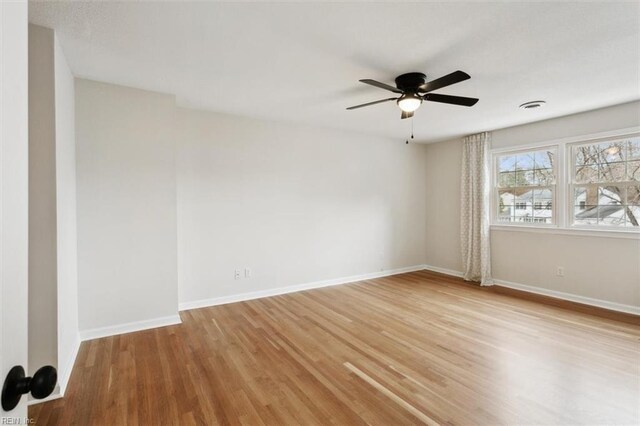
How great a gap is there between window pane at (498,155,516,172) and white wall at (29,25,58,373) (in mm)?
5912

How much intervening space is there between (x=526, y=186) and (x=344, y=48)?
4.07 metres

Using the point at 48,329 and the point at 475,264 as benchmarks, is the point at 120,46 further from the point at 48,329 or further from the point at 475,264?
the point at 475,264

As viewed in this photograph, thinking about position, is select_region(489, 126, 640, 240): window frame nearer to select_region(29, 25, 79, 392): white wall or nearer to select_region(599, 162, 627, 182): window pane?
select_region(599, 162, 627, 182): window pane

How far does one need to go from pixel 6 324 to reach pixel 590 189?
566 cm

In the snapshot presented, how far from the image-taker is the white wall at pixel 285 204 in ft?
13.0

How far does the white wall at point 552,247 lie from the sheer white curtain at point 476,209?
20cm

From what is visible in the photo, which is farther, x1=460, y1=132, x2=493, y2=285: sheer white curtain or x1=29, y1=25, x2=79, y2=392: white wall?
x1=460, y1=132, x2=493, y2=285: sheer white curtain

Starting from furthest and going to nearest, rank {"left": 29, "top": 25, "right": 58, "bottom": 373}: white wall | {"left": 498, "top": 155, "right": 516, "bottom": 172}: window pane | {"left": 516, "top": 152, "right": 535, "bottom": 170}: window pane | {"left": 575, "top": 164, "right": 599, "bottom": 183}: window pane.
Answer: {"left": 498, "top": 155, "right": 516, "bottom": 172}: window pane, {"left": 516, "top": 152, "right": 535, "bottom": 170}: window pane, {"left": 575, "top": 164, "right": 599, "bottom": 183}: window pane, {"left": 29, "top": 25, "right": 58, "bottom": 373}: white wall

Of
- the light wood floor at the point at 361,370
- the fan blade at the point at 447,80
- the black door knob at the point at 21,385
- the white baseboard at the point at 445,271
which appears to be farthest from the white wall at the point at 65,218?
the white baseboard at the point at 445,271

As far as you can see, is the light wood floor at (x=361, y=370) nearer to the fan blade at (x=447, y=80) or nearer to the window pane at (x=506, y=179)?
the window pane at (x=506, y=179)

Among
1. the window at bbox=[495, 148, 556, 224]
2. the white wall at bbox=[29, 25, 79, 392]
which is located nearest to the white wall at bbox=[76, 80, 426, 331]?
the white wall at bbox=[29, 25, 79, 392]

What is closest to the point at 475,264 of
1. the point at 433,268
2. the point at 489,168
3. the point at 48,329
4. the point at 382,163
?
the point at 433,268

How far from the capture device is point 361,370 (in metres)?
2.45

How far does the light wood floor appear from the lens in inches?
77.2
